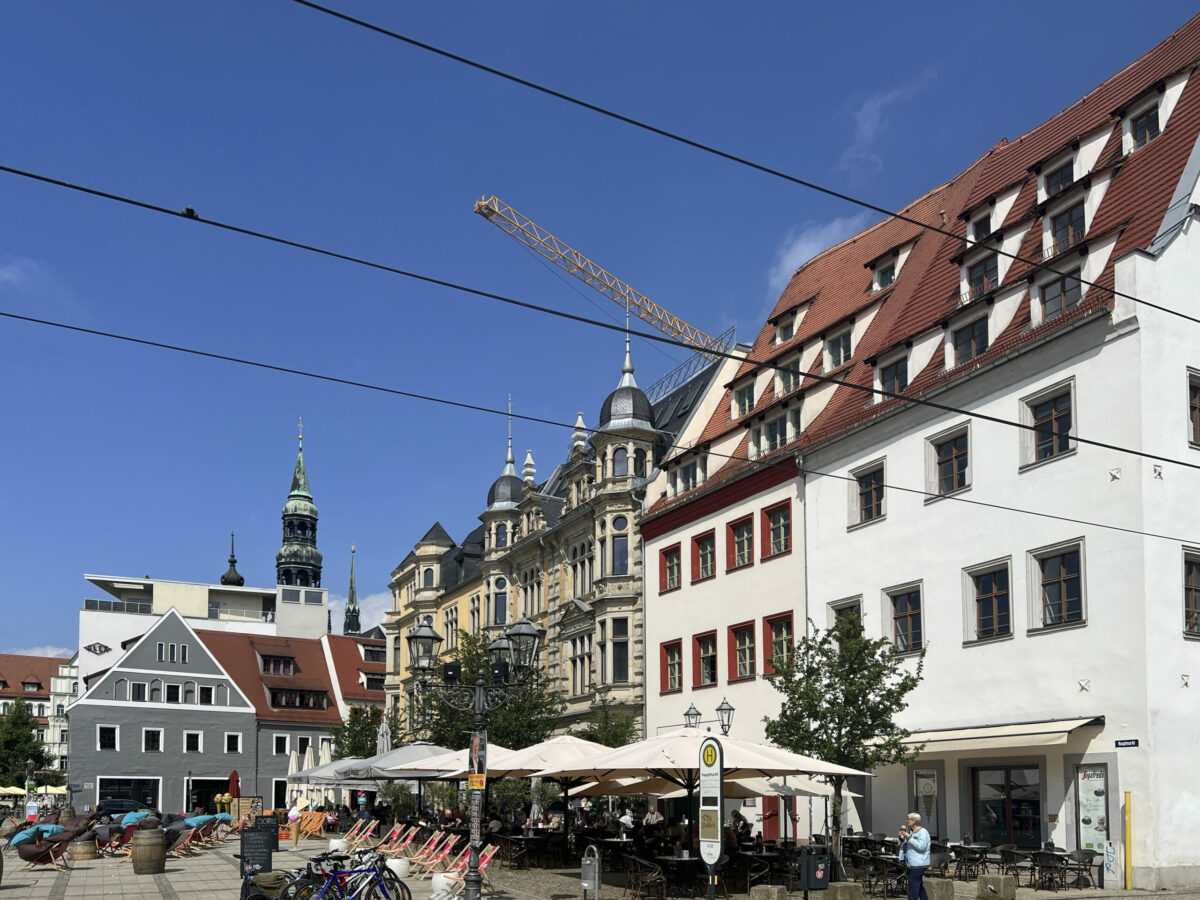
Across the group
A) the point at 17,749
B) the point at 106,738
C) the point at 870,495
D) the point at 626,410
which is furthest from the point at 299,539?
the point at 870,495

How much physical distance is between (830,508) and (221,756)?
168ft

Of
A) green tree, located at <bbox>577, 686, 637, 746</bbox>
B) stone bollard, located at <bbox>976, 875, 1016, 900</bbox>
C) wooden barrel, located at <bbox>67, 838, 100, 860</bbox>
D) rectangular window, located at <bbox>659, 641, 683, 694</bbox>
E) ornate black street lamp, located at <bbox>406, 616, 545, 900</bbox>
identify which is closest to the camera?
stone bollard, located at <bbox>976, 875, 1016, 900</bbox>

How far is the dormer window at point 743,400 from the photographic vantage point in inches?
1772

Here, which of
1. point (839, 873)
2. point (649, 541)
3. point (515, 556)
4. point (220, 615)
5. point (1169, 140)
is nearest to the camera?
Result: point (839, 873)

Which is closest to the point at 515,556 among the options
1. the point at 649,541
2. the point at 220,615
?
the point at 649,541

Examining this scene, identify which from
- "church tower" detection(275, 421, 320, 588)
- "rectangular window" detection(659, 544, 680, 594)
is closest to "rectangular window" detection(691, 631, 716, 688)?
"rectangular window" detection(659, 544, 680, 594)

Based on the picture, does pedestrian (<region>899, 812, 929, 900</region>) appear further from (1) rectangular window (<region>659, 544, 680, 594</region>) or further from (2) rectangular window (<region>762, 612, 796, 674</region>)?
(1) rectangular window (<region>659, 544, 680, 594</region>)

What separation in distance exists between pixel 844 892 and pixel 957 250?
20013 millimetres

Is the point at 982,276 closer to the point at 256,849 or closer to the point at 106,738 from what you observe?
the point at 256,849

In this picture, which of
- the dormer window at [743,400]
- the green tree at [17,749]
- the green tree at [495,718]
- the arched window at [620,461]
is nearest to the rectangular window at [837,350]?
the dormer window at [743,400]

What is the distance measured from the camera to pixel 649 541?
48625 millimetres

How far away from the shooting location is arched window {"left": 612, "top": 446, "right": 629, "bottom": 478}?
171ft

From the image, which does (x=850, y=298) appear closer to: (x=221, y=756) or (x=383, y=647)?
(x=221, y=756)

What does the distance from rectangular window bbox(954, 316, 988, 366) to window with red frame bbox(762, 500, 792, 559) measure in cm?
777
